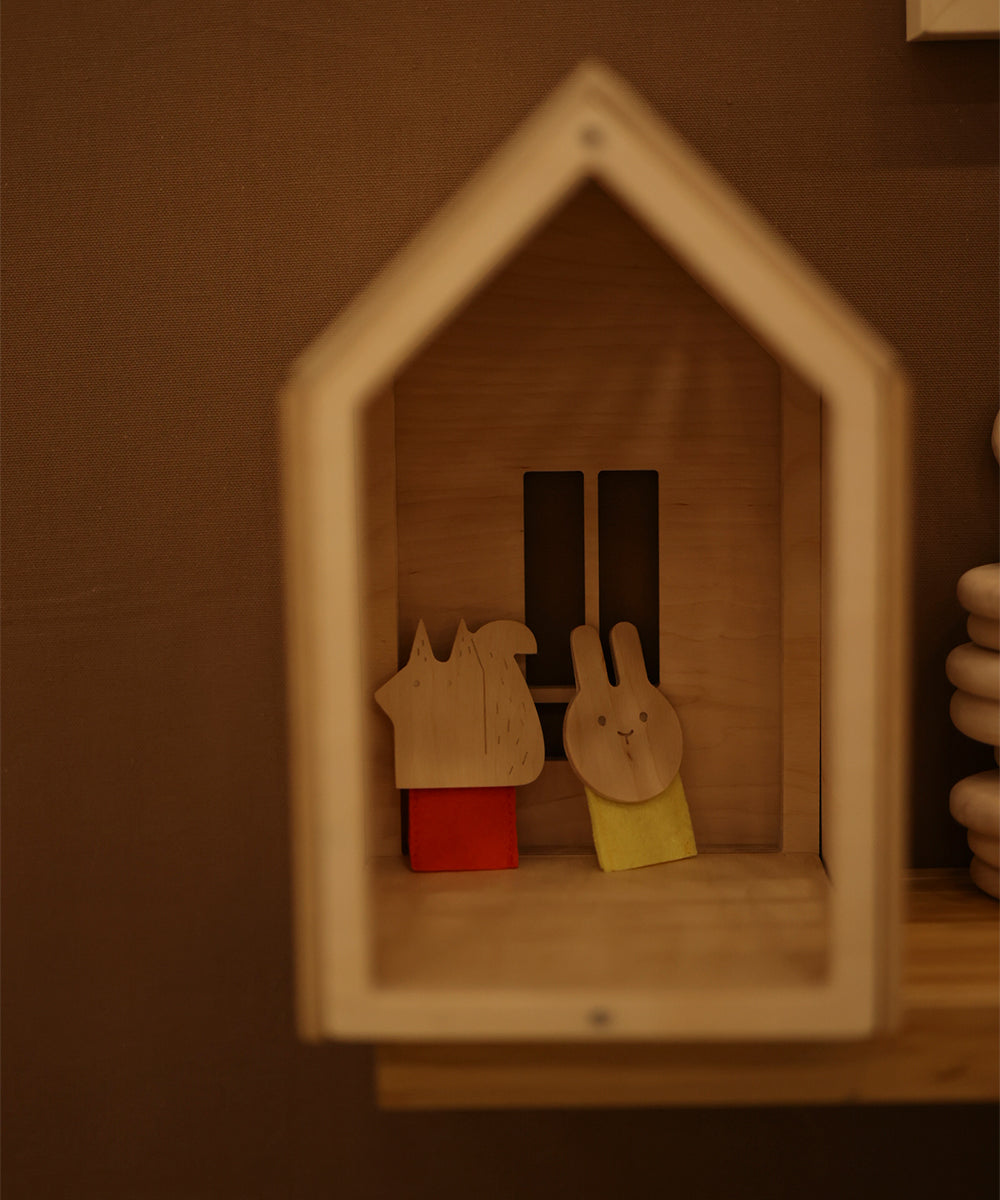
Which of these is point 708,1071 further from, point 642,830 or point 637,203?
point 637,203

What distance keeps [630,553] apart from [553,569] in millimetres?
55

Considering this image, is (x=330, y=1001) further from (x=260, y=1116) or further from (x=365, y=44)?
(x=365, y=44)

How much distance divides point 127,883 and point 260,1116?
0.20 meters

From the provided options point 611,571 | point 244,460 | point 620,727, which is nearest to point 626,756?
point 620,727

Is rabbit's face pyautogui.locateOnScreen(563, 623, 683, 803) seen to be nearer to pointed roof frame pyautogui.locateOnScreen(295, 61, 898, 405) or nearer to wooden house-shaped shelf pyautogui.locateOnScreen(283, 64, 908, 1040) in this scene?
wooden house-shaped shelf pyautogui.locateOnScreen(283, 64, 908, 1040)

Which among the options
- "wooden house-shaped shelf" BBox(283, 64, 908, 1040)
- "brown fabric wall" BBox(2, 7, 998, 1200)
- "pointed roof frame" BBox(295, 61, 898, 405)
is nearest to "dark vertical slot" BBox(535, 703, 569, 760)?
"wooden house-shaped shelf" BBox(283, 64, 908, 1040)

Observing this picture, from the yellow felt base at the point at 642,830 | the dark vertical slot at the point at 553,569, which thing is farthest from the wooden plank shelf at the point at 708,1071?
the dark vertical slot at the point at 553,569

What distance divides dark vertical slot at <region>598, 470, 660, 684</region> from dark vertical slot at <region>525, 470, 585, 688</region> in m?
0.02

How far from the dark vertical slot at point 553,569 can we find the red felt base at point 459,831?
103mm

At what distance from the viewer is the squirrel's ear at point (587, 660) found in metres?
0.72

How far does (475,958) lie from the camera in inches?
21.8

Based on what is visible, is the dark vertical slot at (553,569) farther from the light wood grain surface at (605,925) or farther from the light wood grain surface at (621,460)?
the light wood grain surface at (605,925)

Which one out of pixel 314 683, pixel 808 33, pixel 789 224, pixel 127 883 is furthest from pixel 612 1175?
pixel 808 33

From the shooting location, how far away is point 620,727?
719 mm
